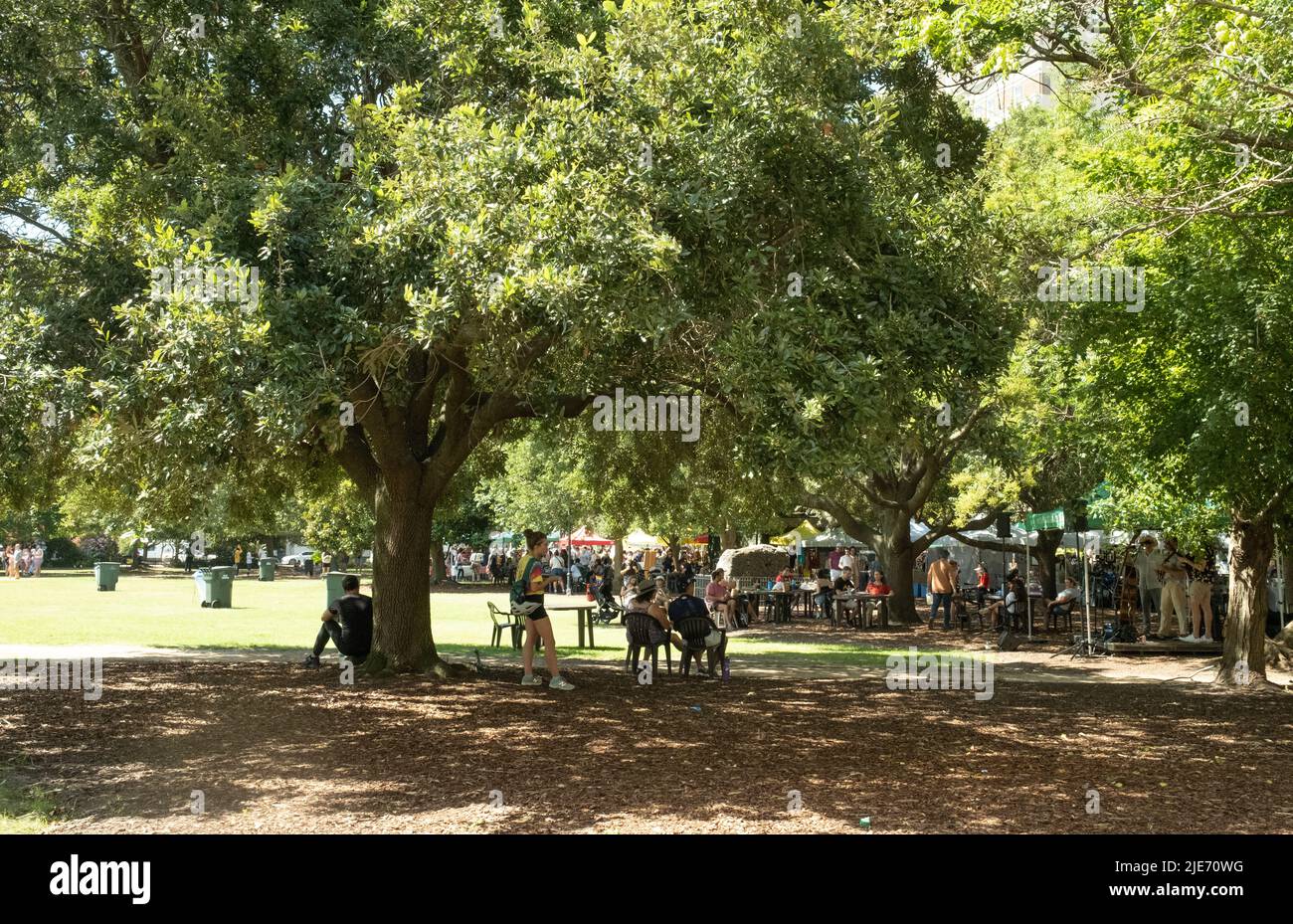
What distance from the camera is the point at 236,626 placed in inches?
902

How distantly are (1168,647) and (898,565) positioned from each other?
8086 millimetres

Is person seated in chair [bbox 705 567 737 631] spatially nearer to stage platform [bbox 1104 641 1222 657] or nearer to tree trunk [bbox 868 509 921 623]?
tree trunk [bbox 868 509 921 623]

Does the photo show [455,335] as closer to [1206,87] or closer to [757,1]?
[757,1]

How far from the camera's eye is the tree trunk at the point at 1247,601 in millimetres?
13625

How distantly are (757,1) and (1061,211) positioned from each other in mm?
7384

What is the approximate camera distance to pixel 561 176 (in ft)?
27.4

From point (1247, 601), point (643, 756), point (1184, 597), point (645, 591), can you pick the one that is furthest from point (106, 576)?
point (1247, 601)

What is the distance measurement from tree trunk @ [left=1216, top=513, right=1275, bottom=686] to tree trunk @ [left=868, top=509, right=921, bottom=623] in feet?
38.7

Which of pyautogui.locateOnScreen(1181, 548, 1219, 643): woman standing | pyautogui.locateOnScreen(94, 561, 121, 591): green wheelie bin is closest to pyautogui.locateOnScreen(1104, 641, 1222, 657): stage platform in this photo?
pyautogui.locateOnScreen(1181, 548, 1219, 643): woman standing

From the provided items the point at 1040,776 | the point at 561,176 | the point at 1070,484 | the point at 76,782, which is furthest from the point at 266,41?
the point at 1070,484

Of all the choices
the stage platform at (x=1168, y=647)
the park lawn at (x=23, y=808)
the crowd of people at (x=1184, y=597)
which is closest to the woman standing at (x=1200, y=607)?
the crowd of people at (x=1184, y=597)

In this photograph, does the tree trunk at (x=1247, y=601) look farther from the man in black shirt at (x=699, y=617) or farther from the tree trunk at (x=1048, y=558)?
the tree trunk at (x=1048, y=558)

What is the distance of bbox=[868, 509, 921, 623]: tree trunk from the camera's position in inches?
1021

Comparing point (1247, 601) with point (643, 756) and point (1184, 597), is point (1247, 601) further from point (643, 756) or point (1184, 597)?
point (643, 756)
